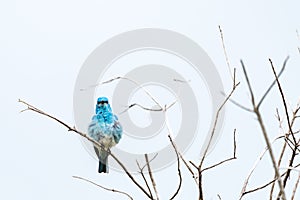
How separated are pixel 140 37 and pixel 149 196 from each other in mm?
2365

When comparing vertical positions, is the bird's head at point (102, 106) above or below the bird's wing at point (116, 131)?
above

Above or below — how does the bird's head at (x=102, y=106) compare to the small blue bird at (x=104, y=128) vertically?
above

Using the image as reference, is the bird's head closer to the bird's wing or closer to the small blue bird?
the small blue bird

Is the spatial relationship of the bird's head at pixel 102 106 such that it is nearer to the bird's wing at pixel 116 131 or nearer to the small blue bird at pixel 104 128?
the small blue bird at pixel 104 128

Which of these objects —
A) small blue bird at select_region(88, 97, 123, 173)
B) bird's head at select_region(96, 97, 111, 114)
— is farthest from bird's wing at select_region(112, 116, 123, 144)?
bird's head at select_region(96, 97, 111, 114)

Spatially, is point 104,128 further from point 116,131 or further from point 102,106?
point 102,106

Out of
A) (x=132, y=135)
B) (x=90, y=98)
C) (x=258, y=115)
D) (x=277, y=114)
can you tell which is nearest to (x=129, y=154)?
(x=132, y=135)

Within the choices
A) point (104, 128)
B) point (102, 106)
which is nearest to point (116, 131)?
point (104, 128)

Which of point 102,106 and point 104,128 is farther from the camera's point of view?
point 102,106

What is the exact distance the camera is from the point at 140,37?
4.39m

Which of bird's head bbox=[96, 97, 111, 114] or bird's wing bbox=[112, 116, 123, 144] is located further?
bird's head bbox=[96, 97, 111, 114]

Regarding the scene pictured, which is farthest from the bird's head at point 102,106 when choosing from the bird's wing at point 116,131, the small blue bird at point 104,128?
the bird's wing at point 116,131

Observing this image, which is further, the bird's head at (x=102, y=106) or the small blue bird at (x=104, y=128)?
the bird's head at (x=102, y=106)

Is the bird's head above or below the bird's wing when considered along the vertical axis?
above
